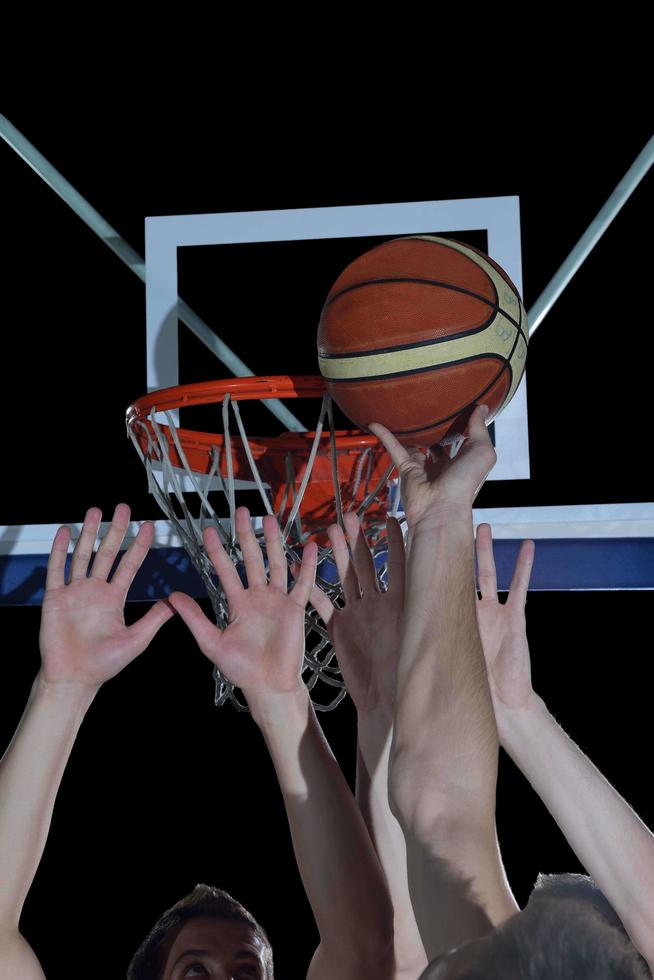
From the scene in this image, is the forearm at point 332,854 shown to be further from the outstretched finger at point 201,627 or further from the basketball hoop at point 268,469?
the basketball hoop at point 268,469

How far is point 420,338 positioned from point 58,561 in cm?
75

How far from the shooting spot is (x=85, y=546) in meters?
1.81

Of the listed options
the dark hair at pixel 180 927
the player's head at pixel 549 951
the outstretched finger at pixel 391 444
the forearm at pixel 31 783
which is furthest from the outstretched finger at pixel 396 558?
the dark hair at pixel 180 927

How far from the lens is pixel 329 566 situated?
2.71 metres

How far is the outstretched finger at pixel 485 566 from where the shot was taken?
1930 millimetres

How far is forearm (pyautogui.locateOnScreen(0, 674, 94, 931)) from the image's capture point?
1.50m

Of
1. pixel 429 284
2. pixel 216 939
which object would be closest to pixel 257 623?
pixel 429 284

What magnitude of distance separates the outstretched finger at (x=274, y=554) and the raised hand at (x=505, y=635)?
0.35 meters

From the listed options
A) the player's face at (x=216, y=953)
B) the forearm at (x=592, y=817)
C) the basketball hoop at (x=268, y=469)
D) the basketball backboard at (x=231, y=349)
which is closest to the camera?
the forearm at (x=592, y=817)

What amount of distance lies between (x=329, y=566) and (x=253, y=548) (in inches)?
38.4

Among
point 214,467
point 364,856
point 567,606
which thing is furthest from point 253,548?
point 567,606

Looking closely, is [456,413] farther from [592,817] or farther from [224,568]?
[592,817]

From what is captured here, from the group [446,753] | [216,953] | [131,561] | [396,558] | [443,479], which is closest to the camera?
[446,753]

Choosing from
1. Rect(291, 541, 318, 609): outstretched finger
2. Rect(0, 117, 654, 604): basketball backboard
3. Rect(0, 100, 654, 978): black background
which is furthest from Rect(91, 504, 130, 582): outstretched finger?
Rect(0, 100, 654, 978): black background
